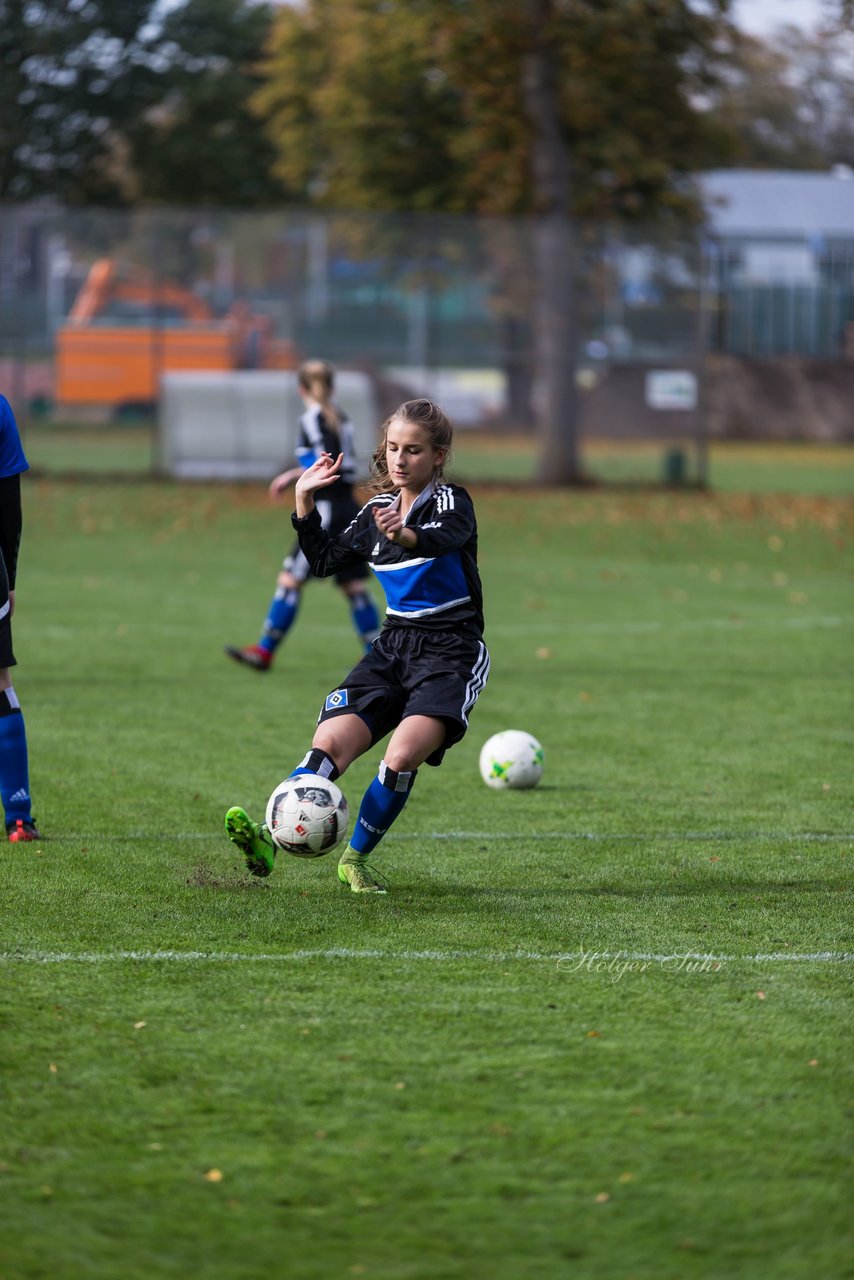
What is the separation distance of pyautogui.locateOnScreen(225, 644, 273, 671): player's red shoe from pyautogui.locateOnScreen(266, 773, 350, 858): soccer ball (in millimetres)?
5245

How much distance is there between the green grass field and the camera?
337 centimetres

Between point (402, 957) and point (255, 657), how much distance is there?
609 cm

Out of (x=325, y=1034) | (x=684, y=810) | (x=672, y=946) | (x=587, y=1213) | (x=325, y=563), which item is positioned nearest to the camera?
(x=587, y=1213)

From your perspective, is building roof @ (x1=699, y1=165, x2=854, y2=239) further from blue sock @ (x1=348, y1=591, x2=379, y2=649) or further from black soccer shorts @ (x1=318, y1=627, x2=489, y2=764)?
black soccer shorts @ (x1=318, y1=627, x2=489, y2=764)

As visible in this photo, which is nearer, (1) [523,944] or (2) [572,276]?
(1) [523,944]

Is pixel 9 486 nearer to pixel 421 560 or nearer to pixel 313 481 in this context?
pixel 313 481

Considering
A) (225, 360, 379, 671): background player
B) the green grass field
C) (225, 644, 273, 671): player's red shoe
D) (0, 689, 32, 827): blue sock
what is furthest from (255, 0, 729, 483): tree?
(0, 689, 32, 827): blue sock

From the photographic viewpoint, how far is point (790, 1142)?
3.74 m

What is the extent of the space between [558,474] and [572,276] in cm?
322

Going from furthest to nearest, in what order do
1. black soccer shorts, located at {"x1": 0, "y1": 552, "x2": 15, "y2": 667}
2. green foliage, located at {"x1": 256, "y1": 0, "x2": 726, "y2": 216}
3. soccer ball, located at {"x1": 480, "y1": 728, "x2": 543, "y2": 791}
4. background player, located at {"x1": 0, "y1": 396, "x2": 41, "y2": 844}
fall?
1. green foliage, located at {"x1": 256, "y1": 0, "x2": 726, "y2": 216}
2. soccer ball, located at {"x1": 480, "y1": 728, "x2": 543, "y2": 791}
3. background player, located at {"x1": 0, "y1": 396, "x2": 41, "y2": 844}
4. black soccer shorts, located at {"x1": 0, "y1": 552, "x2": 15, "y2": 667}

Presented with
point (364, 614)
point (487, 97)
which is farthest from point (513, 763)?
point (487, 97)

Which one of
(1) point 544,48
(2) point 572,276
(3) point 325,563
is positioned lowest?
(3) point 325,563

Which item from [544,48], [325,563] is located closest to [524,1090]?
[325,563]

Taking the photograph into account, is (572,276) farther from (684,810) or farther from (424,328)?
(684,810)
